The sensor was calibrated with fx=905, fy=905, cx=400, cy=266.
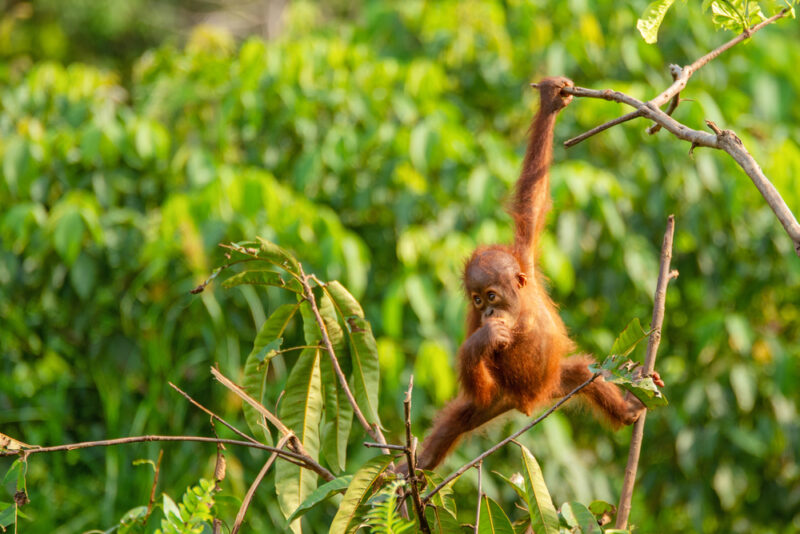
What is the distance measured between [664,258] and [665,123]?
0.46 m

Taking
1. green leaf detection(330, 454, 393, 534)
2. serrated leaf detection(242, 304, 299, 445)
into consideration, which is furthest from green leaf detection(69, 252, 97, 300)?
green leaf detection(330, 454, 393, 534)

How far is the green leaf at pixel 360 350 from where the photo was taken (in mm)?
2125

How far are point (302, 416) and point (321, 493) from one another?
1.10 ft

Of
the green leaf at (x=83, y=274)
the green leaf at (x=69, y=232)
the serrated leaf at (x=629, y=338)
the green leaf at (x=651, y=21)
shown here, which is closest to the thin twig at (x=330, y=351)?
the serrated leaf at (x=629, y=338)

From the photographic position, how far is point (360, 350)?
217cm

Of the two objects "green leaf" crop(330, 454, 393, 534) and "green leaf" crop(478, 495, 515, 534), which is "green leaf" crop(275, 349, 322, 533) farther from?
"green leaf" crop(478, 495, 515, 534)

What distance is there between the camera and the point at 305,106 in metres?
4.98

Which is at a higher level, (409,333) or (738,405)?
(409,333)

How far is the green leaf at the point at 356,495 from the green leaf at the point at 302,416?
326 millimetres

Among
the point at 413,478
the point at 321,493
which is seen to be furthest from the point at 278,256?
the point at 413,478

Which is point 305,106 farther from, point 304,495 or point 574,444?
point 304,495

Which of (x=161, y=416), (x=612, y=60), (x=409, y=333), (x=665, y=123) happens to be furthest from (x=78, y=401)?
(x=665, y=123)

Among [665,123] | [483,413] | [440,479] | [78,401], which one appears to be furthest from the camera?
[78,401]

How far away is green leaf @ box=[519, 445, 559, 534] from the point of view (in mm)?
1756
